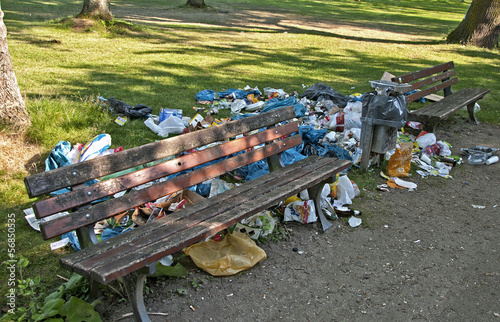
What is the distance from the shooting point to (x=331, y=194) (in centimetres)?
450

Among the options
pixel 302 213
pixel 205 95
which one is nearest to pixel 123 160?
pixel 302 213

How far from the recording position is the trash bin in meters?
4.90

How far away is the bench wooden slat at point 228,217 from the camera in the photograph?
242 cm

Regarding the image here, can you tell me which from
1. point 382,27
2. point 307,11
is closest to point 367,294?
point 382,27

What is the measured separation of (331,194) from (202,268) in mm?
1762

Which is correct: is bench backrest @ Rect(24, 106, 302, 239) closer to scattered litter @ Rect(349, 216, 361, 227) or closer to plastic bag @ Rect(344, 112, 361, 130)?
scattered litter @ Rect(349, 216, 361, 227)

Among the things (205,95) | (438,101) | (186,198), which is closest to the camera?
(186,198)

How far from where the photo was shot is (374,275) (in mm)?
3391

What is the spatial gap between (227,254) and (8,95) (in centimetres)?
317

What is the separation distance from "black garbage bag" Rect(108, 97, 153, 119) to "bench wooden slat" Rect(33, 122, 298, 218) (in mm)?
2750

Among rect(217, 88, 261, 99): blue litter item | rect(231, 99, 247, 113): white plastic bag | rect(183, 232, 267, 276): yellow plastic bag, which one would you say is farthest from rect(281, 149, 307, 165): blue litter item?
rect(217, 88, 261, 99): blue litter item

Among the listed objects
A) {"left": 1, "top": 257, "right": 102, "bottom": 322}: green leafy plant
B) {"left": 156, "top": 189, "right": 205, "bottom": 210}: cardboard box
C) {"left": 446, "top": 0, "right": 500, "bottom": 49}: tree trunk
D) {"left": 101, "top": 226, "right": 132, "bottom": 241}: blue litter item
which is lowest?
{"left": 101, "top": 226, "right": 132, "bottom": 241}: blue litter item

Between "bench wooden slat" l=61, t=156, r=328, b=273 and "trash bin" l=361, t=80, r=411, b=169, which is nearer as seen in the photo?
"bench wooden slat" l=61, t=156, r=328, b=273

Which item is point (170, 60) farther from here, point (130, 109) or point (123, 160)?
point (123, 160)
